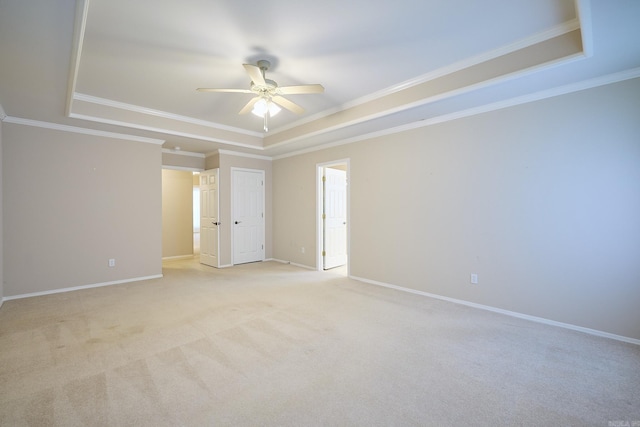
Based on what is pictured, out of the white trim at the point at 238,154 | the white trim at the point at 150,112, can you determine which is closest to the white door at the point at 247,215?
the white trim at the point at 238,154

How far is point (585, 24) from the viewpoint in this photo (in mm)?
2053

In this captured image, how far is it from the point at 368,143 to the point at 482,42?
2344mm

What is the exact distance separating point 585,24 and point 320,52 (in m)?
2.04

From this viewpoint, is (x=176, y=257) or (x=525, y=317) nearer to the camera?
(x=525, y=317)

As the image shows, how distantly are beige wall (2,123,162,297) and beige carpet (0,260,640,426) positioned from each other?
0.67 metres

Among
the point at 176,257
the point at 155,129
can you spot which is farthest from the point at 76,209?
the point at 176,257

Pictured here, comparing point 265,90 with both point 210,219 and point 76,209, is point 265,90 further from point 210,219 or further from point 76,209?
point 210,219

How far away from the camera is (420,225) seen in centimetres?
423

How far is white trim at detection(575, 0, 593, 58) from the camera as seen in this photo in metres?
1.92

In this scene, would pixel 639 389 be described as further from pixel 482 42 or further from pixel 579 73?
pixel 482 42

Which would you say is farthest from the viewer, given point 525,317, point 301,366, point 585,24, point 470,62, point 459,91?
point 525,317

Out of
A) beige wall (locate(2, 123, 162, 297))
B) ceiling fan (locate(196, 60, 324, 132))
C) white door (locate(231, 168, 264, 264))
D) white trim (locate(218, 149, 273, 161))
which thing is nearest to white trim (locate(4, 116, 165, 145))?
beige wall (locate(2, 123, 162, 297))

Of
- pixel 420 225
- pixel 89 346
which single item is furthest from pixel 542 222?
pixel 89 346

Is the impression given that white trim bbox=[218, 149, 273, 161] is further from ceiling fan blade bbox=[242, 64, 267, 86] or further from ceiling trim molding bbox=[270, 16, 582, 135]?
ceiling fan blade bbox=[242, 64, 267, 86]
